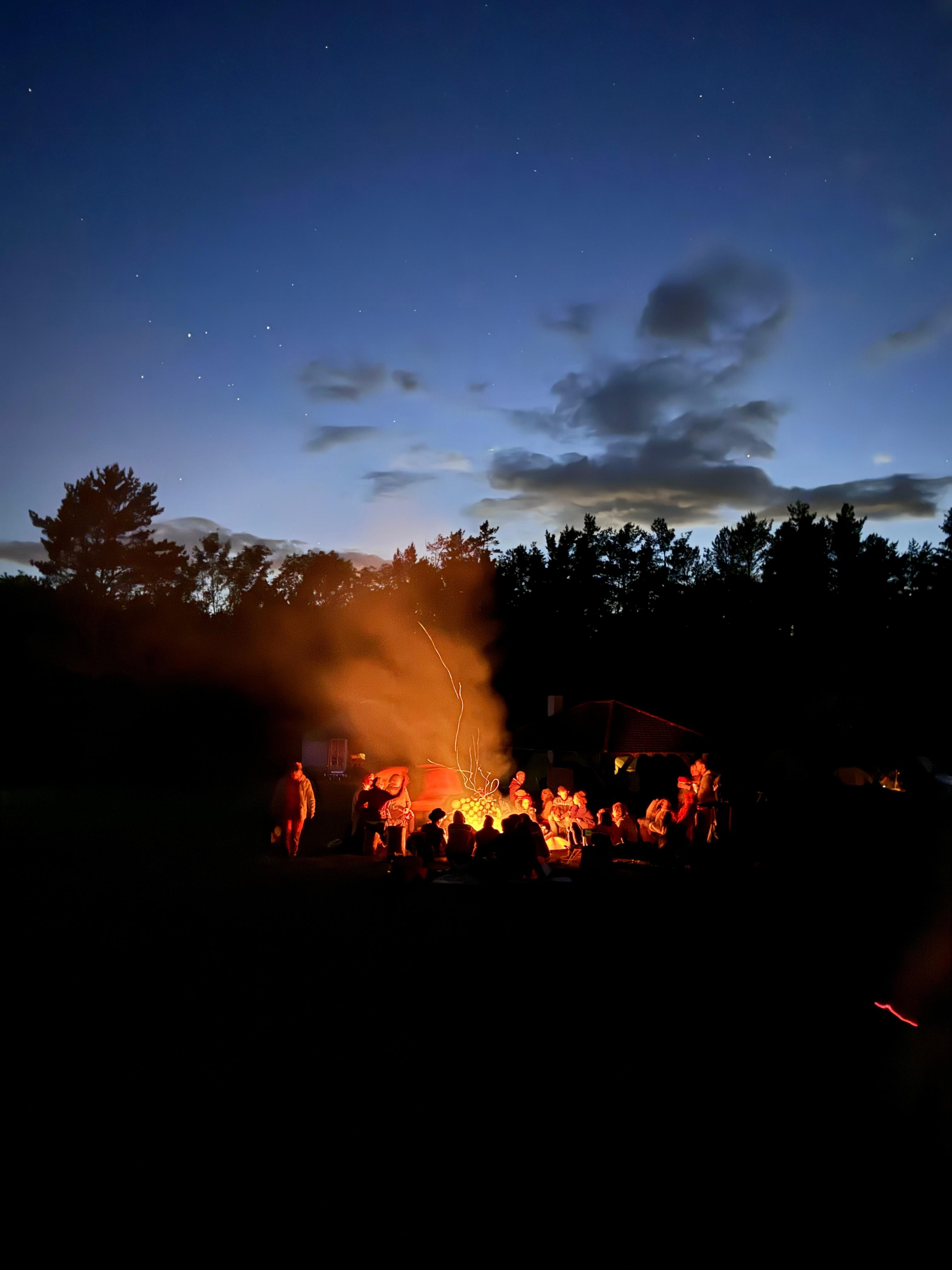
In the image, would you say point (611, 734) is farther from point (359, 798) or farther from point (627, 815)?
point (359, 798)

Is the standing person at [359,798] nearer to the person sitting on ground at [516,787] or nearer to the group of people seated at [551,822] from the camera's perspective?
the group of people seated at [551,822]

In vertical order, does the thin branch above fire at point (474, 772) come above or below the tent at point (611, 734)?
below

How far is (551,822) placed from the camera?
1330 centimetres

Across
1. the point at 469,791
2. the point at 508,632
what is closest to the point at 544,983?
the point at 469,791

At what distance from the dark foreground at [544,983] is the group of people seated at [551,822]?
144cm

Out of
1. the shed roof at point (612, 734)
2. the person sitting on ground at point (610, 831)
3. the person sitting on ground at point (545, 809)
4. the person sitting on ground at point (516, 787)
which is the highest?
the shed roof at point (612, 734)

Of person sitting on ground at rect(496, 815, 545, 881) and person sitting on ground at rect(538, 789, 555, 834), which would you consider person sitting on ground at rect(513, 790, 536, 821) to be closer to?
person sitting on ground at rect(538, 789, 555, 834)

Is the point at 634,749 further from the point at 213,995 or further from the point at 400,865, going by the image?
the point at 213,995

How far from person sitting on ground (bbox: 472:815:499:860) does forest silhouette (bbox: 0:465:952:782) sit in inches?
319

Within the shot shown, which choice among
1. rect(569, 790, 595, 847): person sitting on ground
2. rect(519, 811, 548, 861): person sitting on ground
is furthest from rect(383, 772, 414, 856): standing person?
rect(569, 790, 595, 847): person sitting on ground

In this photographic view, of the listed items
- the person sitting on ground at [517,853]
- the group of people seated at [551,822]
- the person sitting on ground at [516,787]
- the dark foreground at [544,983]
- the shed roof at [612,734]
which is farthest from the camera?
the shed roof at [612,734]

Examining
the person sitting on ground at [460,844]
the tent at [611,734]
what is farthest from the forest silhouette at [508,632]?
the person sitting on ground at [460,844]

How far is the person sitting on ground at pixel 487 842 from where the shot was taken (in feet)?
36.6

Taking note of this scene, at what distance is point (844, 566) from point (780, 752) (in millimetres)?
34873
